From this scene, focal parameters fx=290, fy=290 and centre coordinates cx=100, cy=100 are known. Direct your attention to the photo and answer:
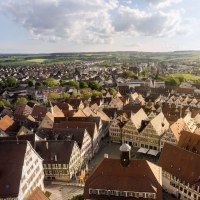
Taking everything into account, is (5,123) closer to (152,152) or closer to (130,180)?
(152,152)

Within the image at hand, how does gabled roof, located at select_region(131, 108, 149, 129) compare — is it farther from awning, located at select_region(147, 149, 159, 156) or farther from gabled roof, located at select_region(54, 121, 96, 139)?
gabled roof, located at select_region(54, 121, 96, 139)

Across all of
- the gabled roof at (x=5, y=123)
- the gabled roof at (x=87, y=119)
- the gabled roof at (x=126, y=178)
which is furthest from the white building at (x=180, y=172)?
the gabled roof at (x=5, y=123)

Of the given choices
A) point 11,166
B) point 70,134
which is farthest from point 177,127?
point 11,166

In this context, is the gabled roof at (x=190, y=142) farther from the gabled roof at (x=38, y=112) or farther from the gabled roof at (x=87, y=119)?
the gabled roof at (x=38, y=112)

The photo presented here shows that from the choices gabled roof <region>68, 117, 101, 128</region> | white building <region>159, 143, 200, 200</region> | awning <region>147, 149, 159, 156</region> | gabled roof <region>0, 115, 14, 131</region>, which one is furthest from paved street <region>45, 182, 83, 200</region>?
gabled roof <region>0, 115, 14, 131</region>

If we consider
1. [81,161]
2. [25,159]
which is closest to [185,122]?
[81,161]

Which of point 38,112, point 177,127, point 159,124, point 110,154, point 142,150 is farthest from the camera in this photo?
point 38,112
